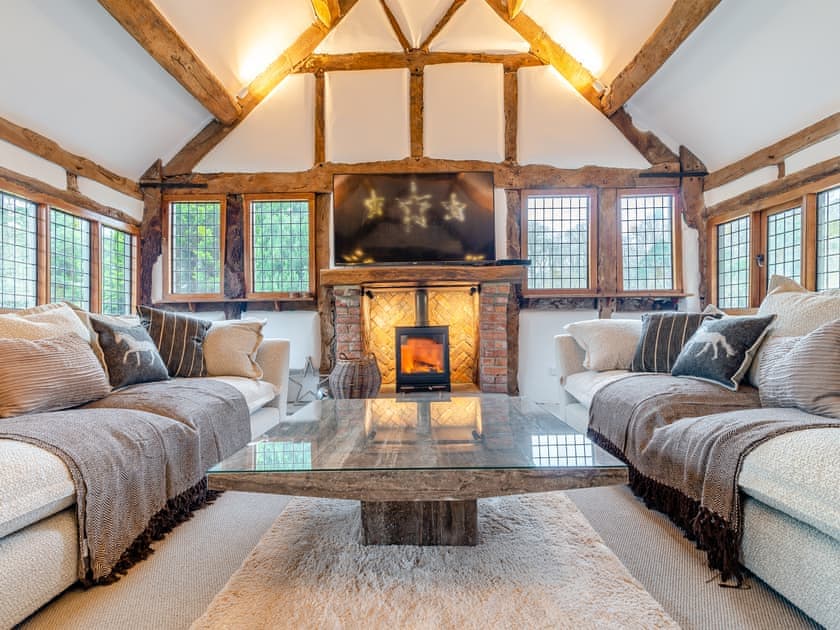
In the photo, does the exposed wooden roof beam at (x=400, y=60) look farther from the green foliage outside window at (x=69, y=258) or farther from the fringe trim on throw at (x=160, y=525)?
the fringe trim on throw at (x=160, y=525)

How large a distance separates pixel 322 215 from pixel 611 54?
3.23 metres

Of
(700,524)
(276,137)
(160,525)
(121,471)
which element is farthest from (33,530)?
(276,137)

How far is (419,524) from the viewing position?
64.7 inches

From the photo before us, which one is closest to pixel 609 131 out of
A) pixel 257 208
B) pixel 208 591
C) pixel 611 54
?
pixel 611 54

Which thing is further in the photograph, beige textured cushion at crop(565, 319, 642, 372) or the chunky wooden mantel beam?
the chunky wooden mantel beam

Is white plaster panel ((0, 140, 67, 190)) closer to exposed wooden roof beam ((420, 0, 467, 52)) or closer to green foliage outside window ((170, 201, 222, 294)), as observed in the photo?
green foliage outside window ((170, 201, 222, 294))

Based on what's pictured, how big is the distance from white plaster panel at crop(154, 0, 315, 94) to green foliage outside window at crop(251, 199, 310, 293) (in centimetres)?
125

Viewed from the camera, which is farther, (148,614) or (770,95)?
(770,95)

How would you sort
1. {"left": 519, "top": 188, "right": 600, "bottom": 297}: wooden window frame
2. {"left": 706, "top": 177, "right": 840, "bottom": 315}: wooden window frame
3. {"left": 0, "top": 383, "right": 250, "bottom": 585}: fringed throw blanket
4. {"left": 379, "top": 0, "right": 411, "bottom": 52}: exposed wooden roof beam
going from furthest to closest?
{"left": 519, "top": 188, "right": 600, "bottom": 297}: wooden window frame → {"left": 379, "top": 0, "right": 411, "bottom": 52}: exposed wooden roof beam → {"left": 706, "top": 177, "right": 840, "bottom": 315}: wooden window frame → {"left": 0, "top": 383, "right": 250, "bottom": 585}: fringed throw blanket

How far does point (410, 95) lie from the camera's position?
4941 millimetres

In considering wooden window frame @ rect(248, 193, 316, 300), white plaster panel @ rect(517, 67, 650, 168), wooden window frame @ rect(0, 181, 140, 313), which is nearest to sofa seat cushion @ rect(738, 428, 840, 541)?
white plaster panel @ rect(517, 67, 650, 168)

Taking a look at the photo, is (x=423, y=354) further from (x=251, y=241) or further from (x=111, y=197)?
(x=111, y=197)

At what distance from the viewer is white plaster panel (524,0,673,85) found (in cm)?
387

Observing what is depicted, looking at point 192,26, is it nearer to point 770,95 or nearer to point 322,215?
point 322,215
